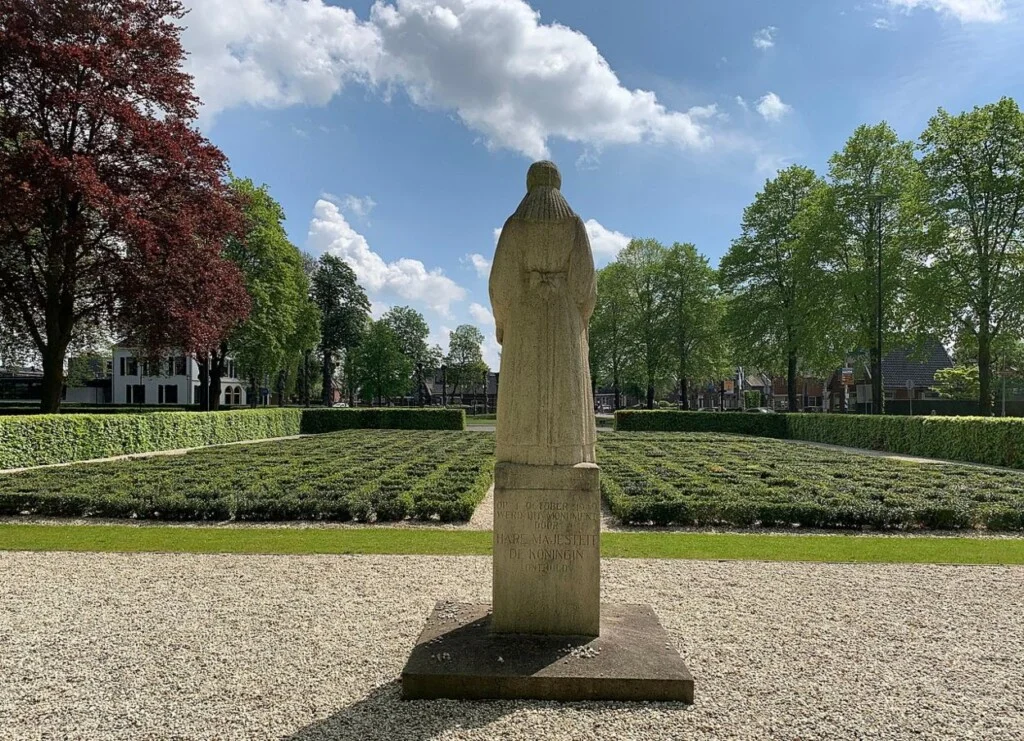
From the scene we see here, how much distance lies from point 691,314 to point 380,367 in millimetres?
29592

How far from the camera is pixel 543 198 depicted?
503cm

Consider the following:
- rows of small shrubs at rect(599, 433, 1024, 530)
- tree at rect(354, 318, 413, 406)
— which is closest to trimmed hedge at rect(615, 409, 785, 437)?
rows of small shrubs at rect(599, 433, 1024, 530)

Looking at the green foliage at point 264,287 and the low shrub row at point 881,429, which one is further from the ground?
the green foliage at point 264,287

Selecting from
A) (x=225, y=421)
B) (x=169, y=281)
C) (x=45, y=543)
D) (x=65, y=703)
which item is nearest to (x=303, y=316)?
(x=225, y=421)

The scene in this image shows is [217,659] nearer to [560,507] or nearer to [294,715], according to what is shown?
[294,715]

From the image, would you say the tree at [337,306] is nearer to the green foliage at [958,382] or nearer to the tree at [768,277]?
the tree at [768,277]

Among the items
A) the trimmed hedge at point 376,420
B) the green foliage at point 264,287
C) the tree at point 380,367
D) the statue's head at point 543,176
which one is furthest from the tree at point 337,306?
the statue's head at point 543,176

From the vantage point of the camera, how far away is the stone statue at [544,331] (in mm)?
4758

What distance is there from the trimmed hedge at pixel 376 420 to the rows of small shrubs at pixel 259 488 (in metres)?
16.5

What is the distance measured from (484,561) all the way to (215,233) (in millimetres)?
20910

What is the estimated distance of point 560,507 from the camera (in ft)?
15.4

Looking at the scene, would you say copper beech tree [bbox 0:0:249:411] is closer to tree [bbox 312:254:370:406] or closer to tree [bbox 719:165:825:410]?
tree [bbox 719:165:825:410]

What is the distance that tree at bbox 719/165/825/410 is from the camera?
35562mm

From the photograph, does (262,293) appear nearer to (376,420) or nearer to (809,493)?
(376,420)
